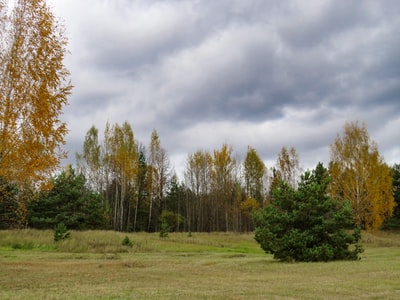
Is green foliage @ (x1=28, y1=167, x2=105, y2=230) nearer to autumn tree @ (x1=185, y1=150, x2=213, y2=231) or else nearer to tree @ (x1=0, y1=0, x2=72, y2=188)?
autumn tree @ (x1=185, y1=150, x2=213, y2=231)

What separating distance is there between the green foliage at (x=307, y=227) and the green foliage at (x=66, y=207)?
2594 cm

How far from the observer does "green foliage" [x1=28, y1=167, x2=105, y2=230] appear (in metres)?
38.6

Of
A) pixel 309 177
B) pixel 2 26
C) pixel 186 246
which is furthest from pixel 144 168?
pixel 2 26

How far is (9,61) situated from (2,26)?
4.24 feet

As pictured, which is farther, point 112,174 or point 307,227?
point 112,174

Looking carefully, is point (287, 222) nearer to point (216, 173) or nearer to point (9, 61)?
point (9, 61)

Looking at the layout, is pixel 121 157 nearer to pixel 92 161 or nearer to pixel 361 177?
pixel 92 161

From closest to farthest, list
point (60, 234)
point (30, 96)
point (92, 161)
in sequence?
point (30, 96) → point (60, 234) → point (92, 161)

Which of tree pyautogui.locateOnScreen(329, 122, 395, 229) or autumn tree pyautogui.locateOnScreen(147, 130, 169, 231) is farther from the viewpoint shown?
autumn tree pyautogui.locateOnScreen(147, 130, 169, 231)

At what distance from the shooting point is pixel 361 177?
38062mm

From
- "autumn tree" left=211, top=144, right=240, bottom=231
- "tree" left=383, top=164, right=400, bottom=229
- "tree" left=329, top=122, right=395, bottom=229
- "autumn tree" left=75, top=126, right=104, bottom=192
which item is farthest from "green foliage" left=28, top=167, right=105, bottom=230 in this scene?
"tree" left=383, top=164, right=400, bottom=229

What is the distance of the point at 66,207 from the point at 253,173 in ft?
95.1

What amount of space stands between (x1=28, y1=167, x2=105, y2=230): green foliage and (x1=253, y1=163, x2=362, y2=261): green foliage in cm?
2594

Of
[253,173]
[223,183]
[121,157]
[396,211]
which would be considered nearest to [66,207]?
[121,157]
